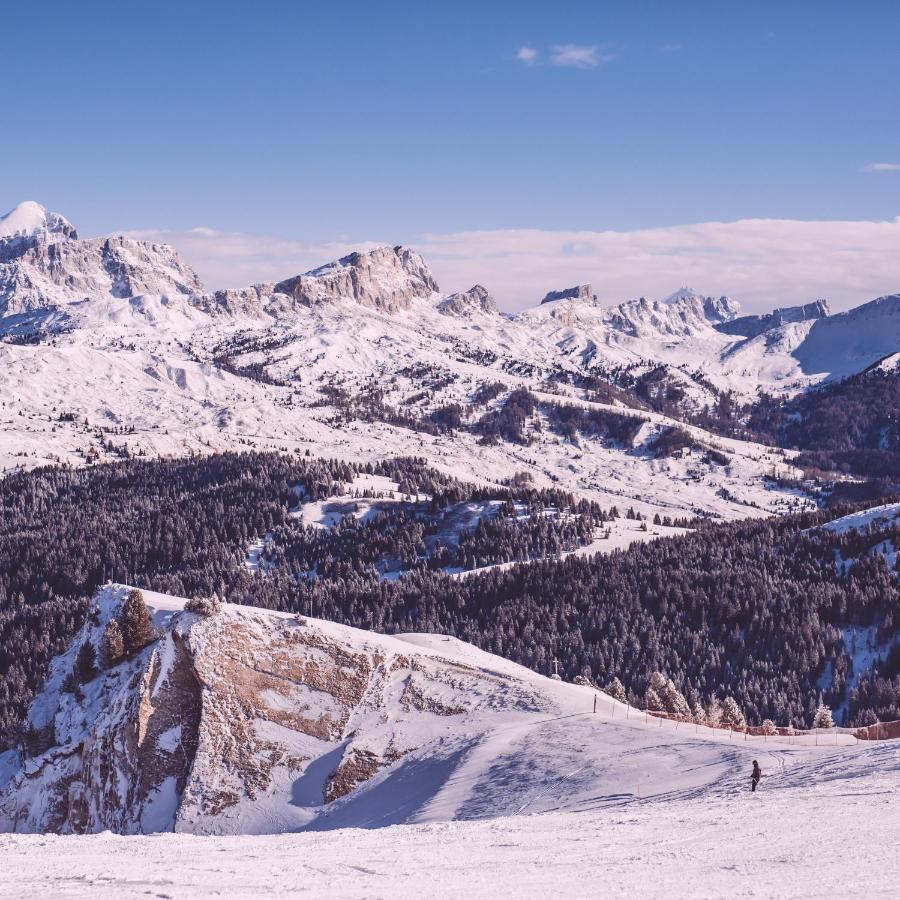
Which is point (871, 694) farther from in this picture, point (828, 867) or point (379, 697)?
point (828, 867)

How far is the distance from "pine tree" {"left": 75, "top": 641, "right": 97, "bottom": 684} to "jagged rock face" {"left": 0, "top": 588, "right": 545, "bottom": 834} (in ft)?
7.17

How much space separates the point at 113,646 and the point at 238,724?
21.1 m

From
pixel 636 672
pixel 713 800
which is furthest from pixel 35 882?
pixel 636 672

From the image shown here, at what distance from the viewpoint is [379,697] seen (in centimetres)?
9362

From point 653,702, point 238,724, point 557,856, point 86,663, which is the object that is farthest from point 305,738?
point 653,702

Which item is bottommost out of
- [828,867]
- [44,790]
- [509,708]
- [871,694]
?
[871,694]

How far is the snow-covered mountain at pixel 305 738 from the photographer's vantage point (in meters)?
72.9

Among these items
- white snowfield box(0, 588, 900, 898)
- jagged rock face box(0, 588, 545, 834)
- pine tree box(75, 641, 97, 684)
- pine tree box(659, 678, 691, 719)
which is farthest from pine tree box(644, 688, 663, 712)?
pine tree box(75, 641, 97, 684)

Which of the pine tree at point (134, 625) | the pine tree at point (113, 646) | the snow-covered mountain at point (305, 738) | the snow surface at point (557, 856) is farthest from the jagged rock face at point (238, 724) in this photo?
the snow surface at point (557, 856)

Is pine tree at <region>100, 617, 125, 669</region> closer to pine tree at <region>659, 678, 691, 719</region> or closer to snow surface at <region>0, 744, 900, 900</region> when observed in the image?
snow surface at <region>0, 744, 900, 900</region>

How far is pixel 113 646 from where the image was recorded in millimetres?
102062

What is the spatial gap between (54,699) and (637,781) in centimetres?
7380

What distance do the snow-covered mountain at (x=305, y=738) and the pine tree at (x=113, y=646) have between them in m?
0.81

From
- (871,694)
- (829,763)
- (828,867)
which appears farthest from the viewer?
(871,694)
